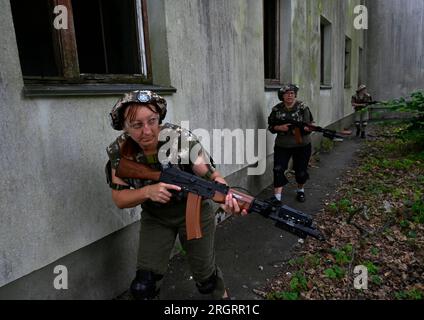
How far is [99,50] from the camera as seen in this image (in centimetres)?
338

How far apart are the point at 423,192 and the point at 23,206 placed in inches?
220

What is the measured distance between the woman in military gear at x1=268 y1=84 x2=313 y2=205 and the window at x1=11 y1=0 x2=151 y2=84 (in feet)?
7.70

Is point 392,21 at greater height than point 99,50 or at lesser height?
greater

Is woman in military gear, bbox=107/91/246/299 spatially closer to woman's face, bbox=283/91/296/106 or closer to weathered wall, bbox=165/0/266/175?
weathered wall, bbox=165/0/266/175

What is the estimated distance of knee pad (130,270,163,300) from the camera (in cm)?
226

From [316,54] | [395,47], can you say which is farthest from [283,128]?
[395,47]

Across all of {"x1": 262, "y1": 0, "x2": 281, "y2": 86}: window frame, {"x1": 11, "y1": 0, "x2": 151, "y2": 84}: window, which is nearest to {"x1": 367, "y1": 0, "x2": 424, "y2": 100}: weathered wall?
{"x1": 262, "y1": 0, "x2": 281, "y2": 86}: window frame

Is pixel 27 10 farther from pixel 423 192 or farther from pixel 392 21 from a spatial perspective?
pixel 392 21

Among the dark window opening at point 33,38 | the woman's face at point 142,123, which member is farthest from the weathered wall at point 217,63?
the woman's face at point 142,123

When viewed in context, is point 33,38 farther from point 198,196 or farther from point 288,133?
point 288,133

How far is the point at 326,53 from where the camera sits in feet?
32.2

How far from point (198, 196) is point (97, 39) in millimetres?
2289

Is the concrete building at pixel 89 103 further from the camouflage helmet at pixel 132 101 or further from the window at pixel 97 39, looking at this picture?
the camouflage helmet at pixel 132 101
